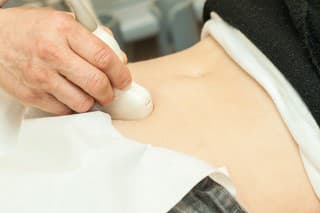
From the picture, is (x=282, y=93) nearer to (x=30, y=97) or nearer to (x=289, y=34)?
(x=289, y=34)

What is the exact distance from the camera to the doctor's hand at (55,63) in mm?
594

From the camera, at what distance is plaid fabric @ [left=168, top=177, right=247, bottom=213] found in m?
0.61

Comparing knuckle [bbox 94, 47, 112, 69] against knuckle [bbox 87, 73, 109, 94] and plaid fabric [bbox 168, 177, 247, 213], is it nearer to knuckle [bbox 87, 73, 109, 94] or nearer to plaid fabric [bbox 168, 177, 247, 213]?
knuckle [bbox 87, 73, 109, 94]

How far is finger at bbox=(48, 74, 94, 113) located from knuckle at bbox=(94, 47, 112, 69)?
48mm

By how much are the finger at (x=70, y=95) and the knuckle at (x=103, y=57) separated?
48 mm

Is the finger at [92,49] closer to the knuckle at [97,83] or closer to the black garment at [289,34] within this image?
the knuckle at [97,83]

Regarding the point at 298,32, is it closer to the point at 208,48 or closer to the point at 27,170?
the point at 208,48

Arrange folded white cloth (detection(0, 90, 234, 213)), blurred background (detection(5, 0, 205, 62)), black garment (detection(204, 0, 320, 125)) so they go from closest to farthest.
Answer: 1. folded white cloth (detection(0, 90, 234, 213))
2. black garment (detection(204, 0, 320, 125))
3. blurred background (detection(5, 0, 205, 62))

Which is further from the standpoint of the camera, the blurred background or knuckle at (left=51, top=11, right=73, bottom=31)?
the blurred background

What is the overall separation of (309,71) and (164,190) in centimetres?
28

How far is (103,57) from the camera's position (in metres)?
0.60

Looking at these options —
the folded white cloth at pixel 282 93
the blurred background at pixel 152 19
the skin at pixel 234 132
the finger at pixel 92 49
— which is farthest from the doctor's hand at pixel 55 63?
the blurred background at pixel 152 19

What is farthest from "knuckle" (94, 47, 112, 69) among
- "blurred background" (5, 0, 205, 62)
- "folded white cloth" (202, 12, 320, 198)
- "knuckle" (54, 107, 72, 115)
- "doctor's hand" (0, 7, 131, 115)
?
"blurred background" (5, 0, 205, 62)

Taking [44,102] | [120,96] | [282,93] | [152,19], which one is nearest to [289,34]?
[282,93]
